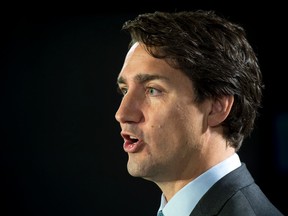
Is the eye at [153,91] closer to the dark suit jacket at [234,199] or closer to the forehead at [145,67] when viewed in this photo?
the forehead at [145,67]

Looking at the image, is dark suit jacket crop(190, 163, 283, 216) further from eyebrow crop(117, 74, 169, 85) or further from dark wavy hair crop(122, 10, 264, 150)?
eyebrow crop(117, 74, 169, 85)

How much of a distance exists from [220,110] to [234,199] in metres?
0.30

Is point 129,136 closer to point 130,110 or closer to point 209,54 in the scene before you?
point 130,110

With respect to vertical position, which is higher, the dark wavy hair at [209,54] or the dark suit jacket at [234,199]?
the dark wavy hair at [209,54]

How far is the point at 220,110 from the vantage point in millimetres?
1488

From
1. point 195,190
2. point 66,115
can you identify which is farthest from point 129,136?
point 66,115

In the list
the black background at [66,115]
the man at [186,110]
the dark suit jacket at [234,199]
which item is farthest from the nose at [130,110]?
the black background at [66,115]

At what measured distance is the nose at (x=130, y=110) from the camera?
1.43 m

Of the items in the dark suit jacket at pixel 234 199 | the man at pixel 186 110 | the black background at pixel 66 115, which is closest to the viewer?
the dark suit jacket at pixel 234 199

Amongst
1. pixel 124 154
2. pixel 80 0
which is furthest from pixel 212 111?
pixel 80 0

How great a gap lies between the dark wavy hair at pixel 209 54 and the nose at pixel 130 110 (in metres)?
0.15

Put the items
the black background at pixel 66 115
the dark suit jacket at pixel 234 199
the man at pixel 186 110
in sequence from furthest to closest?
the black background at pixel 66 115, the man at pixel 186 110, the dark suit jacket at pixel 234 199

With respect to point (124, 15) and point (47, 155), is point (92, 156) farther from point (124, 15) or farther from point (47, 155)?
point (124, 15)

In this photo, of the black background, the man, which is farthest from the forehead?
the black background
